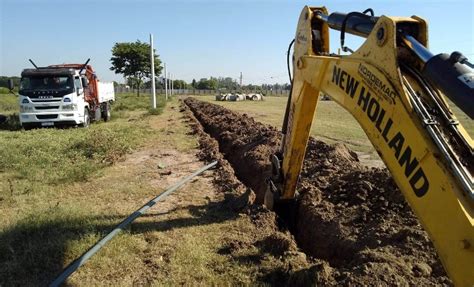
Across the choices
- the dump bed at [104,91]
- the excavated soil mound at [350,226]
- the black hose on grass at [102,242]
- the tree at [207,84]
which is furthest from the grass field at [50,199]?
the tree at [207,84]

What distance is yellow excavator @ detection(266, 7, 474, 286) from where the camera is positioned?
2.29 meters

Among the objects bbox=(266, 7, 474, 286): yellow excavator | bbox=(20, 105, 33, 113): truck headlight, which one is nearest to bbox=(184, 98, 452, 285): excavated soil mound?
bbox=(266, 7, 474, 286): yellow excavator

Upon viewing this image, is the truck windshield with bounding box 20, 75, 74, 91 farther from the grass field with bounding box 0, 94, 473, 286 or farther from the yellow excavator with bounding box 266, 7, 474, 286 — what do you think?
the yellow excavator with bounding box 266, 7, 474, 286

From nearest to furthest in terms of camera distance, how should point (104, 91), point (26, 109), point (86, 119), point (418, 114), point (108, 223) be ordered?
1. point (418, 114)
2. point (108, 223)
3. point (26, 109)
4. point (86, 119)
5. point (104, 91)

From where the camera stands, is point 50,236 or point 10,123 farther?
point 10,123

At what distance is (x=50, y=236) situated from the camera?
549 cm

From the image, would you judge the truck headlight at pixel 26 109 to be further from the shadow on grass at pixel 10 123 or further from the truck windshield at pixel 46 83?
the shadow on grass at pixel 10 123

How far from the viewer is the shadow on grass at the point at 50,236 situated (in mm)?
4707

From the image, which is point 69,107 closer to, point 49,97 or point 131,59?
point 49,97

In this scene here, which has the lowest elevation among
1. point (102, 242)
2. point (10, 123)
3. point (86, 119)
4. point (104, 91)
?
point (10, 123)

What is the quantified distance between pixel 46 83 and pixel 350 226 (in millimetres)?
15514

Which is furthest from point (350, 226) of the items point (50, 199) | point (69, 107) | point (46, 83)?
point (46, 83)

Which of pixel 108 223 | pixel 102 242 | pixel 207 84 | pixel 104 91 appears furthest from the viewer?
pixel 207 84

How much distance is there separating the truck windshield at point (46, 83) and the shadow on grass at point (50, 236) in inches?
501
